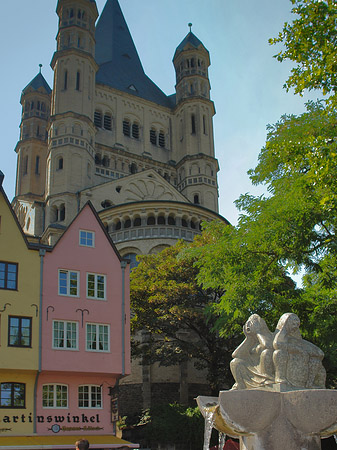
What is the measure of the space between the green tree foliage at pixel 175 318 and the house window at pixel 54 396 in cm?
827

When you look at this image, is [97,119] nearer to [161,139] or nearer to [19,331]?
[161,139]

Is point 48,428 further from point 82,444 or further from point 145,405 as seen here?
point 82,444

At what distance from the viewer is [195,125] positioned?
66.9m

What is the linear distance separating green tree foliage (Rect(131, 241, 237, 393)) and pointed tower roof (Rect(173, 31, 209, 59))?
41254 millimetres

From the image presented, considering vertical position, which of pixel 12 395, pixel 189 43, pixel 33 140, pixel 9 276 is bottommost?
pixel 12 395

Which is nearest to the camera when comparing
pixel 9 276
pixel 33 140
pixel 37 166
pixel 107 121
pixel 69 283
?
pixel 9 276

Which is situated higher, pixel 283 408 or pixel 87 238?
pixel 87 238

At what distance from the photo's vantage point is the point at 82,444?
7.87 meters

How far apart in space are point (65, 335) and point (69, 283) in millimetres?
2607

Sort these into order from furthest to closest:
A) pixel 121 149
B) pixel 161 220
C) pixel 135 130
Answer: pixel 135 130 < pixel 121 149 < pixel 161 220

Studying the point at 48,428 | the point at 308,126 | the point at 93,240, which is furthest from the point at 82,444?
the point at 93,240

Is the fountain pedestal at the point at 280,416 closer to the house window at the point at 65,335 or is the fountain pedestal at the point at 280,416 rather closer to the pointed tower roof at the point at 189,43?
the house window at the point at 65,335

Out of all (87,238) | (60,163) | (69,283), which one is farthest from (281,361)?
(60,163)

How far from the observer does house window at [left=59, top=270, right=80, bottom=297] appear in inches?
1115
